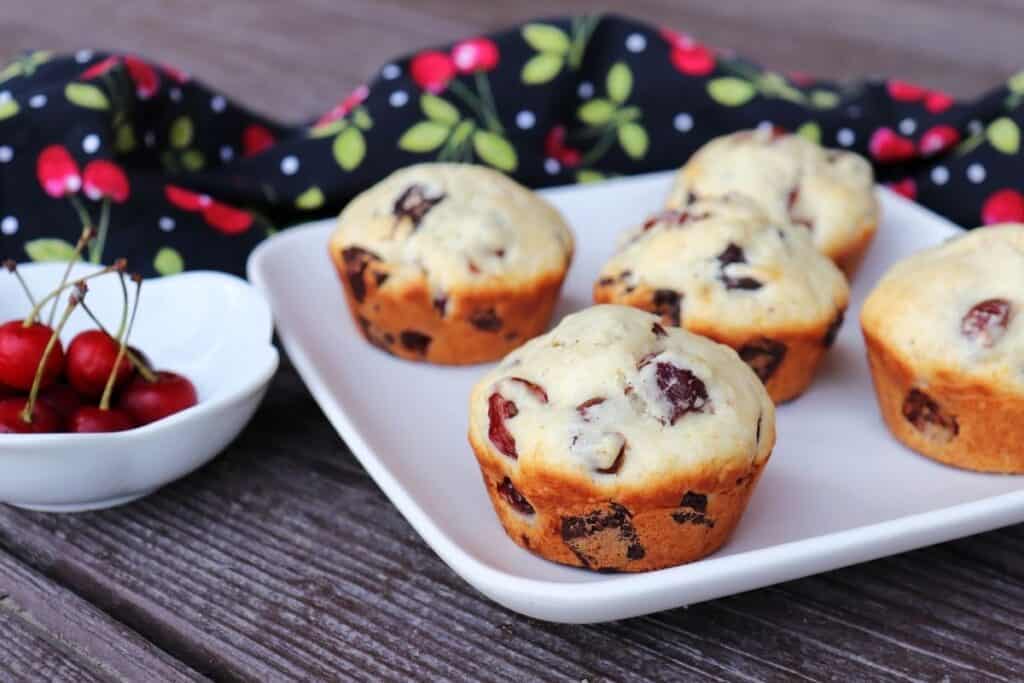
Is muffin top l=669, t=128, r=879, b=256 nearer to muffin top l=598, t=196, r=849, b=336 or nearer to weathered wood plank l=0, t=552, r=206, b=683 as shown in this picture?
muffin top l=598, t=196, r=849, b=336

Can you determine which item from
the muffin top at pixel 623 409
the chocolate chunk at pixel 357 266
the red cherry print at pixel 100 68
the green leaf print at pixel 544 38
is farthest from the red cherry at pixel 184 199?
the muffin top at pixel 623 409

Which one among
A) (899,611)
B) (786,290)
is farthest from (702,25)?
(899,611)

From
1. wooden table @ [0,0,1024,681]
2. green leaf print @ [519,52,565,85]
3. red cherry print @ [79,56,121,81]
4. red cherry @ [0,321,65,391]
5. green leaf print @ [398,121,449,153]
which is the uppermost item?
red cherry print @ [79,56,121,81]

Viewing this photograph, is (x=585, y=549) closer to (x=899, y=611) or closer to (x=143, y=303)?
(x=899, y=611)

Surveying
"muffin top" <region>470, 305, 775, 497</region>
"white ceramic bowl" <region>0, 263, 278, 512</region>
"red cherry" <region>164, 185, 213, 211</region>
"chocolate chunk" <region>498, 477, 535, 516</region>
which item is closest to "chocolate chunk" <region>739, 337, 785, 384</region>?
"muffin top" <region>470, 305, 775, 497</region>

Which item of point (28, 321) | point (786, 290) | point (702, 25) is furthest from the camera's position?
point (702, 25)

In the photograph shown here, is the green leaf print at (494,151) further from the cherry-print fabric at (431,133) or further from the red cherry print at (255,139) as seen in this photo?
the red cherry print at (255,139)
